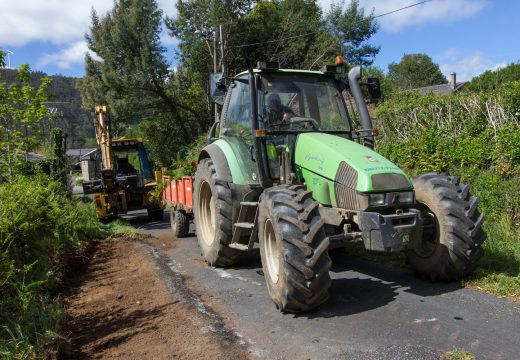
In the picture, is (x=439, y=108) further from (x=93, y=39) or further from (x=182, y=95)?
(x=93, y=39)

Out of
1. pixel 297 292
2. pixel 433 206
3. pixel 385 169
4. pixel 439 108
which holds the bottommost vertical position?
pixel 297 292

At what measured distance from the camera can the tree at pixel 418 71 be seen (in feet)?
233

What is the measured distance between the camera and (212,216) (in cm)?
727

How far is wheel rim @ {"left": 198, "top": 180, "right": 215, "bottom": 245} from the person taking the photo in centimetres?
730

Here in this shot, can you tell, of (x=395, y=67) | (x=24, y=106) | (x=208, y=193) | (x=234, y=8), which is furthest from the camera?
(x=395, y=67)

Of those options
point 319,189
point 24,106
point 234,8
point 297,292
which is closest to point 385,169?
point 319,189

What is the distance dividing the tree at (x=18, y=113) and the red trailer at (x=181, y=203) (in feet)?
10.0

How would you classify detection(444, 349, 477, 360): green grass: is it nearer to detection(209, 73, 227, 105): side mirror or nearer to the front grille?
the front grille

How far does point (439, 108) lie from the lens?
1115cm

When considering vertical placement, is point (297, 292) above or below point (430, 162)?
below

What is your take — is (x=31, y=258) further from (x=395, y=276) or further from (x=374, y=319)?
(x=395, y=276)

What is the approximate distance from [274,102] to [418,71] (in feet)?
242

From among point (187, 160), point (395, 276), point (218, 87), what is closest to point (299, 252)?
point (395, 276)

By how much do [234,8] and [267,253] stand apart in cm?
2332
